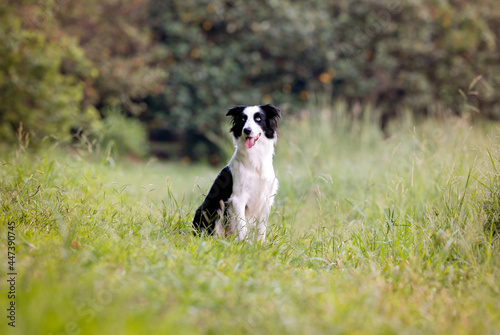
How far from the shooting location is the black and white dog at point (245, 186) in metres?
3.66

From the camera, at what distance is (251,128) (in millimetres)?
3678

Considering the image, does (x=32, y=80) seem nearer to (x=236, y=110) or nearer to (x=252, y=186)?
(x=236, y=110)

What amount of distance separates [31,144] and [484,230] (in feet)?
25.8

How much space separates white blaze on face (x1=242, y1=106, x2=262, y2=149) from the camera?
145 inches

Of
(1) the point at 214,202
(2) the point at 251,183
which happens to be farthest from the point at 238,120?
(1) the point at 214,202

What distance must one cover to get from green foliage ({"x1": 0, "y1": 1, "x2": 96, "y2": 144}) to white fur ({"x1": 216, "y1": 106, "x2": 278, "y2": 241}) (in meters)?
5.74

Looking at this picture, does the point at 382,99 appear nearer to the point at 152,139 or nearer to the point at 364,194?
the point at 152,139

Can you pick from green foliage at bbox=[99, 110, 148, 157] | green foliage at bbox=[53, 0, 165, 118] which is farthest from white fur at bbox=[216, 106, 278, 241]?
green foliage at bbox=[53, 0, 165, 118]

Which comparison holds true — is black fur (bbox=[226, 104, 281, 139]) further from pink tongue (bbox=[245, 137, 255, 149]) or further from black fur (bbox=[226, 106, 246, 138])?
pink tongue (bbox=[245, 137, 255, 149])

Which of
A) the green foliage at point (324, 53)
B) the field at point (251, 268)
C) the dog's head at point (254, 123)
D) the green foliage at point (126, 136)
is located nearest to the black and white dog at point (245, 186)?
the dog's head at point (254, 123)

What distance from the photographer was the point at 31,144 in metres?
8.52

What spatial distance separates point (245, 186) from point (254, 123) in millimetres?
531

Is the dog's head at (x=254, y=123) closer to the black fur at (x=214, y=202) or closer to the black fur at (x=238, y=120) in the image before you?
the black fur at (x=238, y=120)

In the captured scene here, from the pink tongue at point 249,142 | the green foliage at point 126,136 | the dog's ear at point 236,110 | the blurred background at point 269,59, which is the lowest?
the green foliage at point 126,136
